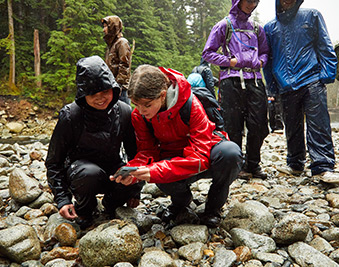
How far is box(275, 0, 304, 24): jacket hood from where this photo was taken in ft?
11.0

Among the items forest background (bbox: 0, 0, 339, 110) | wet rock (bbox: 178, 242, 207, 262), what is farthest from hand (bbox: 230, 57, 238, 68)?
forest background (bbox: 0, 0, 339, 110)

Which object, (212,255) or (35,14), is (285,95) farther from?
(35,14)

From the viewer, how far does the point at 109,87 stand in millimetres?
2162

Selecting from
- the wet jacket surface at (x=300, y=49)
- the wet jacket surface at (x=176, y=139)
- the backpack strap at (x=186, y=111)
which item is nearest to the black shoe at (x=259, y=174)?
the wet jacket surface at (x=300, y=49)

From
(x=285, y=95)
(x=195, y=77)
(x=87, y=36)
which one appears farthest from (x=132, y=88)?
(x=87, y=36)

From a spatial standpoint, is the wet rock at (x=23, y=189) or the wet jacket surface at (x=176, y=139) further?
the wet rock at (x=23, y=189)

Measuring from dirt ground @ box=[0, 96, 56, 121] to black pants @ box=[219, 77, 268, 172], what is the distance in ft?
39.7

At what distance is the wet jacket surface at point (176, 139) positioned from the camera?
195 centimetres

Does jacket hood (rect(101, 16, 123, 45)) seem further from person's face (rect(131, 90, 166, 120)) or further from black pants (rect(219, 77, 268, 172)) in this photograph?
person's face (rect(131, 90, 166, 120))

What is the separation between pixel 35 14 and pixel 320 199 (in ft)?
66.6

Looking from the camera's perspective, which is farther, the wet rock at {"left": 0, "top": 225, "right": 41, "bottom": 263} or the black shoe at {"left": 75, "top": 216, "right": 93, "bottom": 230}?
the black shoe at {"left": 75, "top": 216, "right": 93, "bottom": 230}

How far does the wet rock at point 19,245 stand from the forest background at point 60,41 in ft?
41.1

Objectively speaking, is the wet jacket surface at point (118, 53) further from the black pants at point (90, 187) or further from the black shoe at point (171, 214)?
the black shoe at point (171, 214)

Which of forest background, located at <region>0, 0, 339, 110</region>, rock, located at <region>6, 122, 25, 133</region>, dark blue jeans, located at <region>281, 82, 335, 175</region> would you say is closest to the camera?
dark blue jeans, located at <region>281, 82, 335, 175</region>
